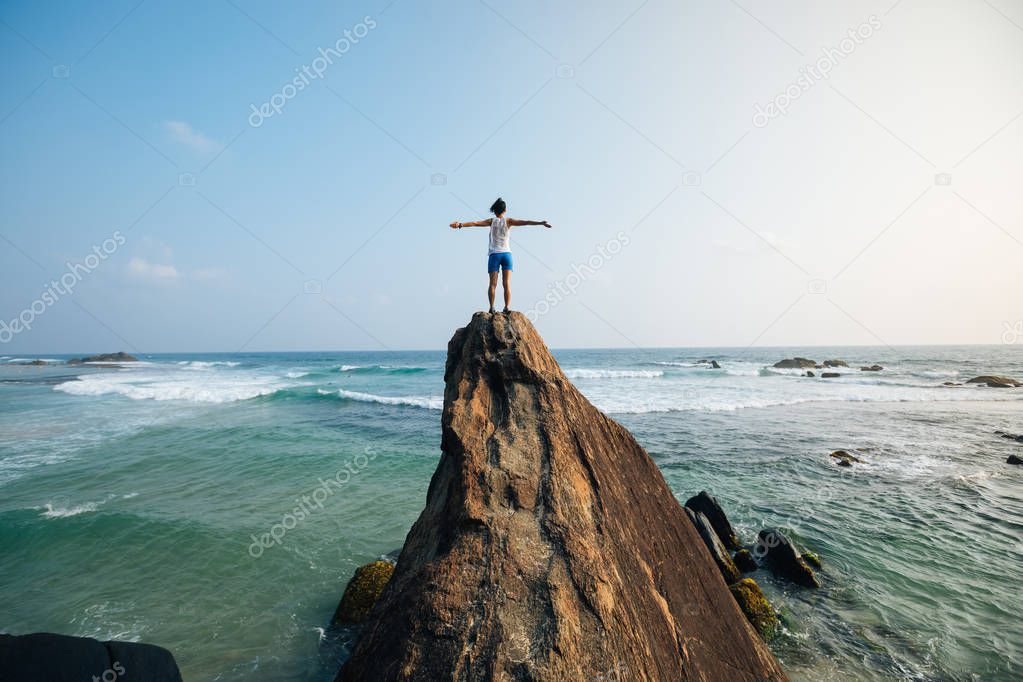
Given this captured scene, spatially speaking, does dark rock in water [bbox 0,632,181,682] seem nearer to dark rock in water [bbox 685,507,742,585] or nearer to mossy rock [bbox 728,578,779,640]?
mossy rock [bbox 728,578,779,640]

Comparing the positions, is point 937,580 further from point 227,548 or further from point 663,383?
point 663,383

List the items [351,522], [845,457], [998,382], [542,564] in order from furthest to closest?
[998,382], [845,457], [351,522], [542,564]

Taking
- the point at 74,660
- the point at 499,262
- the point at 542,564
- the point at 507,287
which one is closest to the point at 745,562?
the point at 542,564

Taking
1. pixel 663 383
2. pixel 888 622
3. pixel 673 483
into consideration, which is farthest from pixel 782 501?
pixel 663 383

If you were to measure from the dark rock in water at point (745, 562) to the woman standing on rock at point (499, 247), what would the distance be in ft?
22.1

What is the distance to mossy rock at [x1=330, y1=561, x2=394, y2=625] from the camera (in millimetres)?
6750

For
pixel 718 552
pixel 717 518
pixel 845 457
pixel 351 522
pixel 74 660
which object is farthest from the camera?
pixel 845 457

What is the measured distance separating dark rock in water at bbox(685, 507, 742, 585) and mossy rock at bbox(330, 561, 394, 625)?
17.5 ft

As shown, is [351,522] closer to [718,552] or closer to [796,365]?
[718,552]

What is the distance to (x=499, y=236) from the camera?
685 centimetres

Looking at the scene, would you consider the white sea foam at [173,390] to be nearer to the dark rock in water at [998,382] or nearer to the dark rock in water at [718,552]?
the dark rock in water at [718,552]

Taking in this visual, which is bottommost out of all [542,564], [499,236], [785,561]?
[785,561]

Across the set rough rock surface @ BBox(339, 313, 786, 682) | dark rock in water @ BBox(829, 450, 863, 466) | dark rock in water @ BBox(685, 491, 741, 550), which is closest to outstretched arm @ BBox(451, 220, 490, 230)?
rough rock surface @ BBox(339, 313, 786, 682)

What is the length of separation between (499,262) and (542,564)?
4513 millimetres
